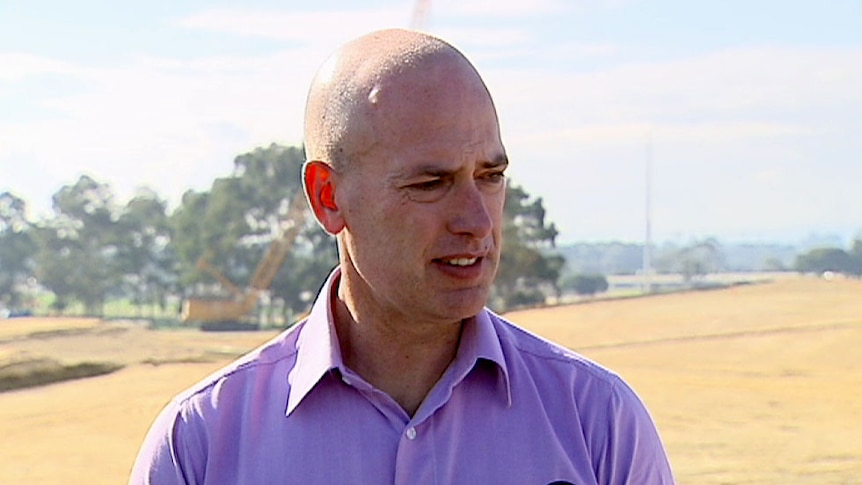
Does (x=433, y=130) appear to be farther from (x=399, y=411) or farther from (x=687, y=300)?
(x=687, y=300)

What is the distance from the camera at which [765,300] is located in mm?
43219

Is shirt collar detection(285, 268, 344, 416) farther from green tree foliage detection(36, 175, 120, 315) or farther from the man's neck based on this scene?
green tree foliage detection(36, 175, 120, 315)

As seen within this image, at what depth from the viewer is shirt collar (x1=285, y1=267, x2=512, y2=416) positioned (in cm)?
227

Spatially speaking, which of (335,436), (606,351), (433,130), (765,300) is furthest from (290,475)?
(765,300)

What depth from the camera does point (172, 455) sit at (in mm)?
2248

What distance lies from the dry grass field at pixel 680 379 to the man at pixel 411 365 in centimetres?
1195

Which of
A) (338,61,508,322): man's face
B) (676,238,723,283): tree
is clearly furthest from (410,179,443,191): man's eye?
(676,238,723,283): tree

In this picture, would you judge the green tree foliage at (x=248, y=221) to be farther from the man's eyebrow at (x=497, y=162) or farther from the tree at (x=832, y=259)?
the man's eyebrow at (x=497, y=162)

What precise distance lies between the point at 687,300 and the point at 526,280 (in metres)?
7.84

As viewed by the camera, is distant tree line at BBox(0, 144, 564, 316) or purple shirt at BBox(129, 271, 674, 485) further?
distant tree line at BBox(0, 144, 564, 316)

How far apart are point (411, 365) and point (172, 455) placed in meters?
0.42

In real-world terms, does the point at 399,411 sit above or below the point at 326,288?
below

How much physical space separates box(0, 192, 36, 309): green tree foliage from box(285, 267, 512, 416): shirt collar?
2161 inches

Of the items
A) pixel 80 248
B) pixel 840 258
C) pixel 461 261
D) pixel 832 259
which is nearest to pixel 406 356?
pixel 461 261
